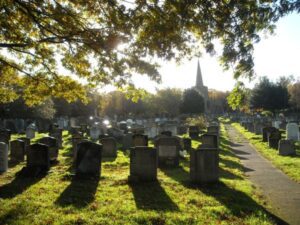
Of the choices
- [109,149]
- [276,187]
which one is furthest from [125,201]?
[109,149]

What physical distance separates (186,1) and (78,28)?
4054mm

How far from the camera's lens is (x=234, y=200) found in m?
9.20

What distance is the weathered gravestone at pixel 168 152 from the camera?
1484 cm

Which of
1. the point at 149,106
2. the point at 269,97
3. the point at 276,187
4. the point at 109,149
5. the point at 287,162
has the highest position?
the point at 269,97

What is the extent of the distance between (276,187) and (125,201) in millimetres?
4903

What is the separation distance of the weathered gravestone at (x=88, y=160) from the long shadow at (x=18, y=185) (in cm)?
139

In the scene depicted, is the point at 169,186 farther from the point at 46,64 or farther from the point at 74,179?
the point at 46,64

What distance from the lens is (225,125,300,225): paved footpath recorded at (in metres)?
8.30

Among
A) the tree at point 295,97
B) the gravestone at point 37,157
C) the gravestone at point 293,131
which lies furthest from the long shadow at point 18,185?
the tree at point 295,97

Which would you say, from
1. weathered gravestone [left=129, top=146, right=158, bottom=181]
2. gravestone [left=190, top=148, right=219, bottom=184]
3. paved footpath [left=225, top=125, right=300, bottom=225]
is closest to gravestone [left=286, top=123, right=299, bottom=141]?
paved footpath [left=225, top=125, right=300, bottom=225]

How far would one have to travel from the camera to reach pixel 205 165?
37.0 feet

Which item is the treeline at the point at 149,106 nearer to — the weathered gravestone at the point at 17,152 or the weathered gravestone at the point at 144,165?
the weathered gravestone at the point at 17,152

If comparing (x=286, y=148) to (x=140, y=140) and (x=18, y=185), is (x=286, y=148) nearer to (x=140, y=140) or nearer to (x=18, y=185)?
(x=140, y=140)

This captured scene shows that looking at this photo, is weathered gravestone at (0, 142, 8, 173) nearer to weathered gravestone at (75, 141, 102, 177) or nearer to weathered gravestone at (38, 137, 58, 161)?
weathered gravestone at (38, 137, 58, 161)
